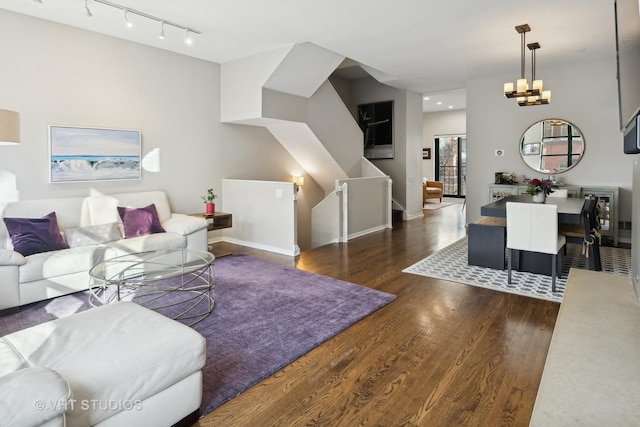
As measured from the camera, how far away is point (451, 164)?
45.1ft

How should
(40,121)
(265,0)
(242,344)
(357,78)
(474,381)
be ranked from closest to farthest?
1. (474,381)
2. (242,344)
3. (265,0)
4. (40,121)
5. (357,78)

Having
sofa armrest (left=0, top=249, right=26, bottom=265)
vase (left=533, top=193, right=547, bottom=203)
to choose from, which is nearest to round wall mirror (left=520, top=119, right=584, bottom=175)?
vase (left=533, top=193, right=547, bottom=203)

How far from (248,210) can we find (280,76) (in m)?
2.09

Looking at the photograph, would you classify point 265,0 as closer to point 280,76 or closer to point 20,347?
point 280,76

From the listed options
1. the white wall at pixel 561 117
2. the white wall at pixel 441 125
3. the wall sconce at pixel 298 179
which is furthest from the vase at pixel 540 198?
the white wall at pixel 441 125

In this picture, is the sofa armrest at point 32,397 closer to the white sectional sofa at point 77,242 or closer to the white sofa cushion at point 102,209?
the white sectional sofa at point 77,242

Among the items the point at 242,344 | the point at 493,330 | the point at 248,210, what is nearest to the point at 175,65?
the point at 248,210

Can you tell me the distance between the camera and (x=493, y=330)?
117 inches

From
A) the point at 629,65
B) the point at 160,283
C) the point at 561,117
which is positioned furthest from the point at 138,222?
the point at 561,117

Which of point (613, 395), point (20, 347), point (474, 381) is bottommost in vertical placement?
point (474, 381)

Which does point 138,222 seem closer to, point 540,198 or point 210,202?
point 210,202

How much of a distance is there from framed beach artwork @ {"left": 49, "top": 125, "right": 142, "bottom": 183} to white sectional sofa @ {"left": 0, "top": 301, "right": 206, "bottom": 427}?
3273mm

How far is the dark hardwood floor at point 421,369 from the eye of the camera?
1.99 m

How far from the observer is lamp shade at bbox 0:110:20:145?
3.08 m
